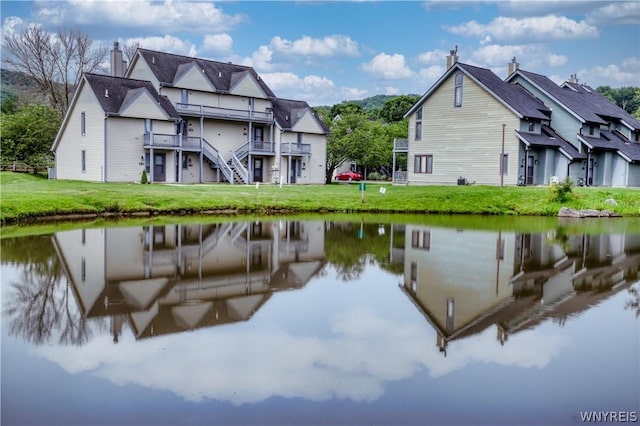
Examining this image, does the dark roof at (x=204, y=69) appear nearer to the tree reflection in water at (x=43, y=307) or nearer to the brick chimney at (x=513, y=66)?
the brick chimney at (x=513, y=66)

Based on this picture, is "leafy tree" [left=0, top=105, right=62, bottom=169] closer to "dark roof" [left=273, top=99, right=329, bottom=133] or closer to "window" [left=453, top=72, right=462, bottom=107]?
"dark roof" [left=273, top=99, right=329, bottom=133]

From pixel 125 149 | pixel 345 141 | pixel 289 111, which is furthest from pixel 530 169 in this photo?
pixel 125 149

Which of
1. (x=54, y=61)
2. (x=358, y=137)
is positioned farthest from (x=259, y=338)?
(x=54, y=61)

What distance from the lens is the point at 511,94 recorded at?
149 feet

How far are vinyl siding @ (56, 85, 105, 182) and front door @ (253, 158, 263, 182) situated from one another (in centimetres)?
1477

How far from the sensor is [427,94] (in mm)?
47500

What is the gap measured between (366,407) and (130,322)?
15.6ft

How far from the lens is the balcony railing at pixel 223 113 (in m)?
48.8

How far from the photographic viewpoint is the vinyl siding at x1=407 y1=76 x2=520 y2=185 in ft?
143

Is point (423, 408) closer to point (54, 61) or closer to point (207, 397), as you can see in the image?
point (207, 397)

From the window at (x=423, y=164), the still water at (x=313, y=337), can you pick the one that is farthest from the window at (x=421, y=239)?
the window at (x=423, y=164)

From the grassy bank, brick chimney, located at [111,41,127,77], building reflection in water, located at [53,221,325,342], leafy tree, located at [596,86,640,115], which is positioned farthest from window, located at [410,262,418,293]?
leafy tree, located at [596,86,640,115]

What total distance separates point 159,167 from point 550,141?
1165 inches

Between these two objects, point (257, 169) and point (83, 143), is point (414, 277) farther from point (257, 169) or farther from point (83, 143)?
point (257, 169)
